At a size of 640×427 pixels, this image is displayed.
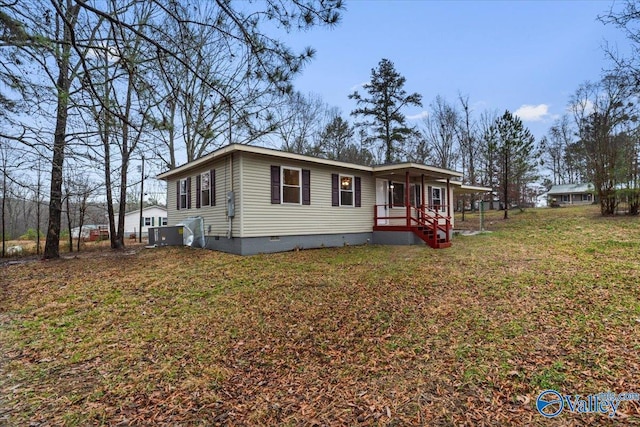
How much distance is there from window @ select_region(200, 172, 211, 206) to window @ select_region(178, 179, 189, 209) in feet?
4.68

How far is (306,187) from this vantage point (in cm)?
1037

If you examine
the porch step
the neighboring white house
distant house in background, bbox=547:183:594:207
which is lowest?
the porch step

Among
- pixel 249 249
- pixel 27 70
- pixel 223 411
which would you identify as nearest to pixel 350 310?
pixel 223 411

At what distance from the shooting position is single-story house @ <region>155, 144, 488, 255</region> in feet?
29.8

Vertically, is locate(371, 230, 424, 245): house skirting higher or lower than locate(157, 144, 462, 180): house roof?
lower

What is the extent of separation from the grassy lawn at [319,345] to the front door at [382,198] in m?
5.95

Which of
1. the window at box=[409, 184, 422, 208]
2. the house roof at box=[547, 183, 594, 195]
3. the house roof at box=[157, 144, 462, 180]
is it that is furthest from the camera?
the house roof at box=[547, 183, 594, 195]

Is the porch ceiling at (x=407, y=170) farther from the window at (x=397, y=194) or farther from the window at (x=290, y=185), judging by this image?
the window at (x=290, y=185)

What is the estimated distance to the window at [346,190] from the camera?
11.5 m

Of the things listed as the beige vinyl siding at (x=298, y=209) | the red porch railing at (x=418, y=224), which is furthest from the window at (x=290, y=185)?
the red porch railing at (x=418, y=224)

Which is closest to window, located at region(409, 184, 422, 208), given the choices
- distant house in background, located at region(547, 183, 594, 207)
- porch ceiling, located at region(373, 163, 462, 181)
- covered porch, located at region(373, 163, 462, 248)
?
covered porch, located at region(373, 163, 462, 248)

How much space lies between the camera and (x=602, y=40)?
7195mm

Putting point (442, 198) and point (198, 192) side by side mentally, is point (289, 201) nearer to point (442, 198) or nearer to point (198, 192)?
point (198, 192)

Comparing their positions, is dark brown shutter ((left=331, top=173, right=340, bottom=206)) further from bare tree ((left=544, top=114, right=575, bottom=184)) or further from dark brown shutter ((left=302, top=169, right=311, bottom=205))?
bare tree ((left=544, top=114, right=575, bottom=184))
